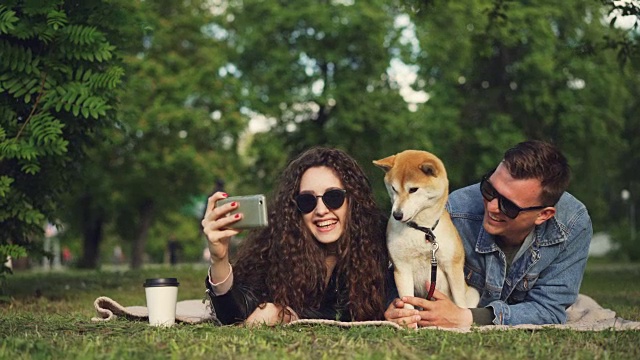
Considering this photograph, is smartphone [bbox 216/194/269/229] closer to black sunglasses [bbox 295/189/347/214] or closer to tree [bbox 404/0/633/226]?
black sunglasses [bbox 295/189/347/214]

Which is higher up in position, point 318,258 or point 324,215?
point 324,215

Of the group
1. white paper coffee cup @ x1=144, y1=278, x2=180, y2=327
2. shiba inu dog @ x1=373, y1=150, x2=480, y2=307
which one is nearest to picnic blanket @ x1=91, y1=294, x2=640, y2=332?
white paper coffee cup @ x1=144, y1=278, x2=180, y2=327

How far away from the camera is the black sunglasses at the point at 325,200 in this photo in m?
6.16

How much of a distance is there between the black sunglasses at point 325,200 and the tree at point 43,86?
3.37 metres

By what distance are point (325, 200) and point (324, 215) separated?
116mm

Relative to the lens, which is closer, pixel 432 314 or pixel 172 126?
pixel 432 314

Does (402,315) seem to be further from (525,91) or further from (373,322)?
(525,91)

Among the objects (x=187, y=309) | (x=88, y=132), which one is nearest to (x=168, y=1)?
(x=88, y=132)

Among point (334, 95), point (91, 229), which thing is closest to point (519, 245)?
point (334, 95)

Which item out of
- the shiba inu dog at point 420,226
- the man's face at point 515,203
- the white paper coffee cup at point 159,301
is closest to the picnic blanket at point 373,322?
the white paper coffee cup at point 159,301

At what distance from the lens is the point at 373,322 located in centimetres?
567

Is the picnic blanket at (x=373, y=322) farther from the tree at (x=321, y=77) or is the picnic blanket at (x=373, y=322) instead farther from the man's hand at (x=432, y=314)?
the tree at (x=321, y=77)

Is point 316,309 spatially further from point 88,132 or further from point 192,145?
point 192,145

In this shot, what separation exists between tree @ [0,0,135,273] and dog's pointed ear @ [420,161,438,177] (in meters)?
4.23
